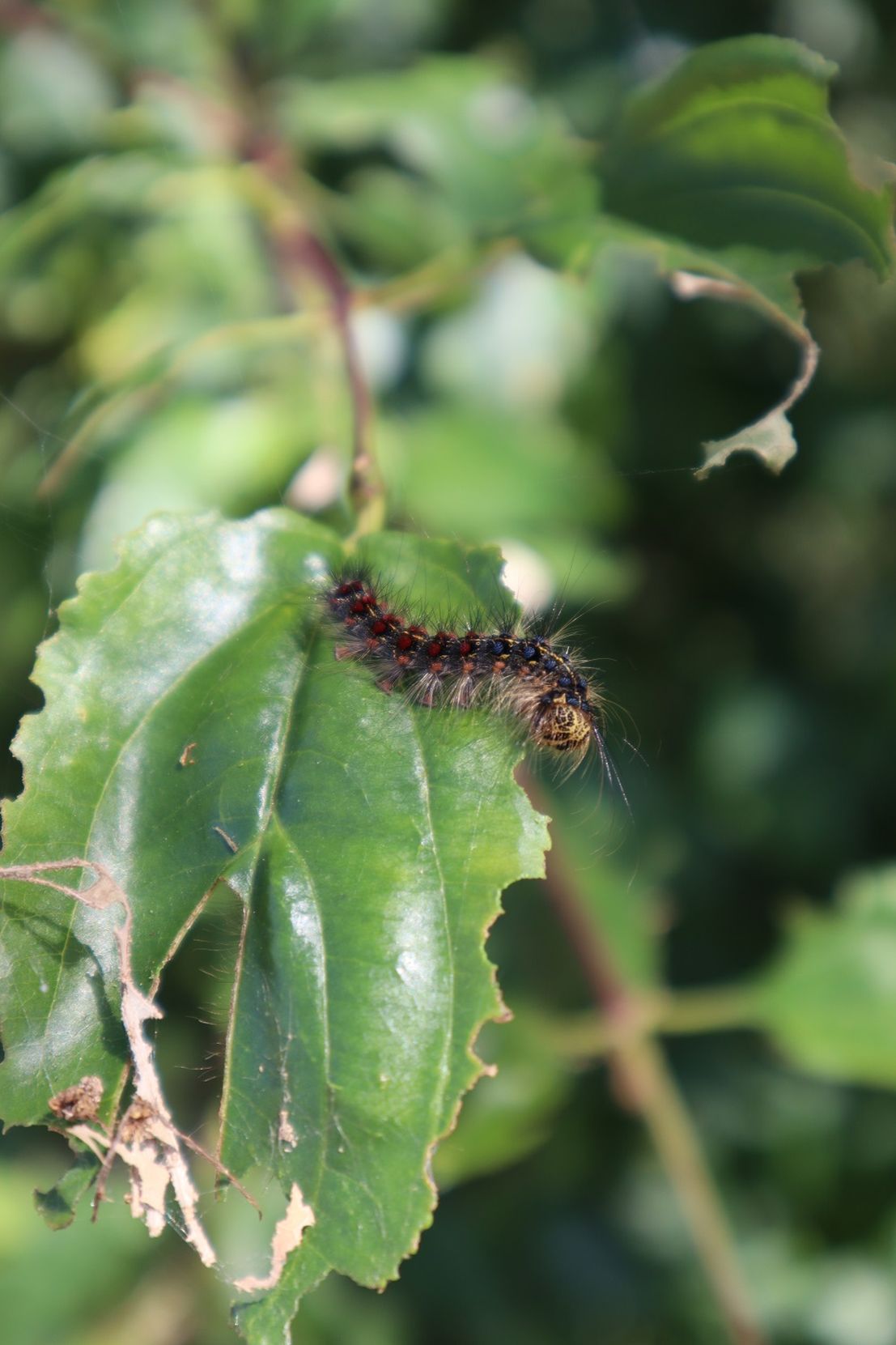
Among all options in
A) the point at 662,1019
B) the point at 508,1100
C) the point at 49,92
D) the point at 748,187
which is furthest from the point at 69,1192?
the point at 49,92

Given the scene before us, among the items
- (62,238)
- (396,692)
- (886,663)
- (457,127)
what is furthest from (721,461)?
(886,663)

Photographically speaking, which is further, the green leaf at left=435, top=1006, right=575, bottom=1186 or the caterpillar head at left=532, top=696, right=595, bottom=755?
the green leaf at left=435, top=1006, right=575, bottom=1186

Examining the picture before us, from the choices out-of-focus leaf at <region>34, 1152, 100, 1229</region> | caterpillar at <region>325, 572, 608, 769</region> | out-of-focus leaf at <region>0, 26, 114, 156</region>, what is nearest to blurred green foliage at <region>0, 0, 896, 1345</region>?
out-of-focus leaf at <region>0, 26, 114, 156</region>

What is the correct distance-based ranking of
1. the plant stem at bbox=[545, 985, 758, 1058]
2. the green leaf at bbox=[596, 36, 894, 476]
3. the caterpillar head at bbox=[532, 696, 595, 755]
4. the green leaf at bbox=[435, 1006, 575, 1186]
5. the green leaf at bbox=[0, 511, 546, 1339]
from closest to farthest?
the green leaf at bbox=[0, 511, 546, 1339]
the green leaf at bbox=[596, 36, 894, 476]
the caterpillar head at bbox=[532, 696, 595, 755]
the green leaf at bbox=[435, 1006, 575, 1186]
the plant stem at bbox=[545, 985, 758, 1058]

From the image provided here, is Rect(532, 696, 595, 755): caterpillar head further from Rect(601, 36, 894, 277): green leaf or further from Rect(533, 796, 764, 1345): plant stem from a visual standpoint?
Rect(533, 796, 764, 1345): plant stem

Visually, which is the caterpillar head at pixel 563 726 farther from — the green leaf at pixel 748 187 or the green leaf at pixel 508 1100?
the green leaf at pixel 508 1100

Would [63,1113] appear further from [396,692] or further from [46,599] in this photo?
[46,599]
